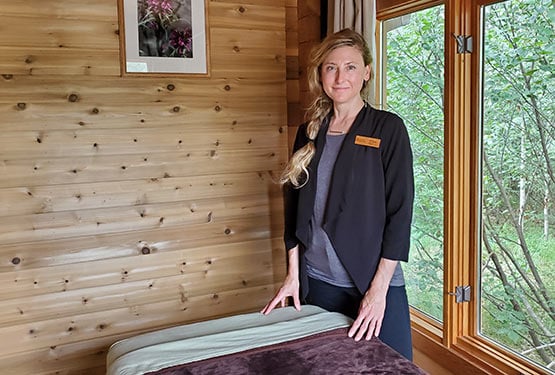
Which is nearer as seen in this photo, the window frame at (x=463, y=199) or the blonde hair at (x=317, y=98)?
the blonde hair at (x=317, y=98)

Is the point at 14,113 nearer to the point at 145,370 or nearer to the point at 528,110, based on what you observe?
the point at 145,370

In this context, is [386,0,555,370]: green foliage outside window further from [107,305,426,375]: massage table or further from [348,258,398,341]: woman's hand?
[107,305,426,375]: massage table

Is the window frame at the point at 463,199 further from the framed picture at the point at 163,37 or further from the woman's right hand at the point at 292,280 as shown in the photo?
the framed picture at the point at 163,37

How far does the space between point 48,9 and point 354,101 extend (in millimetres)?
1481

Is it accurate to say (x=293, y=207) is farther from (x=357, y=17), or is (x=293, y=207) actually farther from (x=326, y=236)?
(x=357, y=17)

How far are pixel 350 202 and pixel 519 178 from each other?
70 centimetres

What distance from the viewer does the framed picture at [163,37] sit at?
2.66 m

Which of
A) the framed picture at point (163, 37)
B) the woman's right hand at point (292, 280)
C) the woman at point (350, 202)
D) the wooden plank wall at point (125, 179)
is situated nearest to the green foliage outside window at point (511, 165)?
the woman at point (350, 202)

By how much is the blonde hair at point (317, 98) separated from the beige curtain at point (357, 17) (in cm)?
47

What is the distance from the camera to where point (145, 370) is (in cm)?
158

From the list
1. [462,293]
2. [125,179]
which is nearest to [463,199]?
[462,293]

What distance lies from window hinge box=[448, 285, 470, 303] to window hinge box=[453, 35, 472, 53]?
3.05ft

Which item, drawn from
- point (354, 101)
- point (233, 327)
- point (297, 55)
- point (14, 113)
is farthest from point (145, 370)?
point (297, 55)

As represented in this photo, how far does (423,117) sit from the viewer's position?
2498 millimetres
